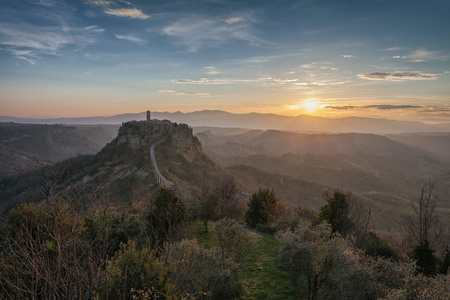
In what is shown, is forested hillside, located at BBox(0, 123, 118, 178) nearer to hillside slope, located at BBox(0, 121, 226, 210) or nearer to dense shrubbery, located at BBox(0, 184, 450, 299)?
hillside slope, located at BBox(0, 121, 226, 210)

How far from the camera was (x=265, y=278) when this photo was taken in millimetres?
15133

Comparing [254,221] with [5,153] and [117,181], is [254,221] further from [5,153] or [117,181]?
[5,153]

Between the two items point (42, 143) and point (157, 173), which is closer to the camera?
point (157, 173)

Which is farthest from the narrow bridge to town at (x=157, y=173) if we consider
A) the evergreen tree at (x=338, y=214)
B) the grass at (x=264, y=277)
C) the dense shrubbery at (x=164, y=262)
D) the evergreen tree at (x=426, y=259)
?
the evergreen tree at (x=426, y=259)

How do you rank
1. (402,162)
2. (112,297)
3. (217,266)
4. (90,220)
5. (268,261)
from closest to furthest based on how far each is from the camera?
(112,297) < (217,266) < (90,220) < (268,261) < (402,162)

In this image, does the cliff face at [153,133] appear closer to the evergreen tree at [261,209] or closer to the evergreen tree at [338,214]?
the evergreen tree at [261,209]

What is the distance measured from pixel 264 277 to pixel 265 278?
4.9 inches

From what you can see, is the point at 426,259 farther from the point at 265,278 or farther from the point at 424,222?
the point at 265,278

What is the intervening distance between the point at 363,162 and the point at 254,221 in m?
160

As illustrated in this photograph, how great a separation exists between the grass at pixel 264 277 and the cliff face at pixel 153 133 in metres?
51.5

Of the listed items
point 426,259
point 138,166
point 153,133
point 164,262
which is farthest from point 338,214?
point 153,133

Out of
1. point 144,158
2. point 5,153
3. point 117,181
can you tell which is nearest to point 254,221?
point 117,181

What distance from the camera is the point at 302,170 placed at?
120 m

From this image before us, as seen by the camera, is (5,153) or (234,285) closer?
(234,285)
